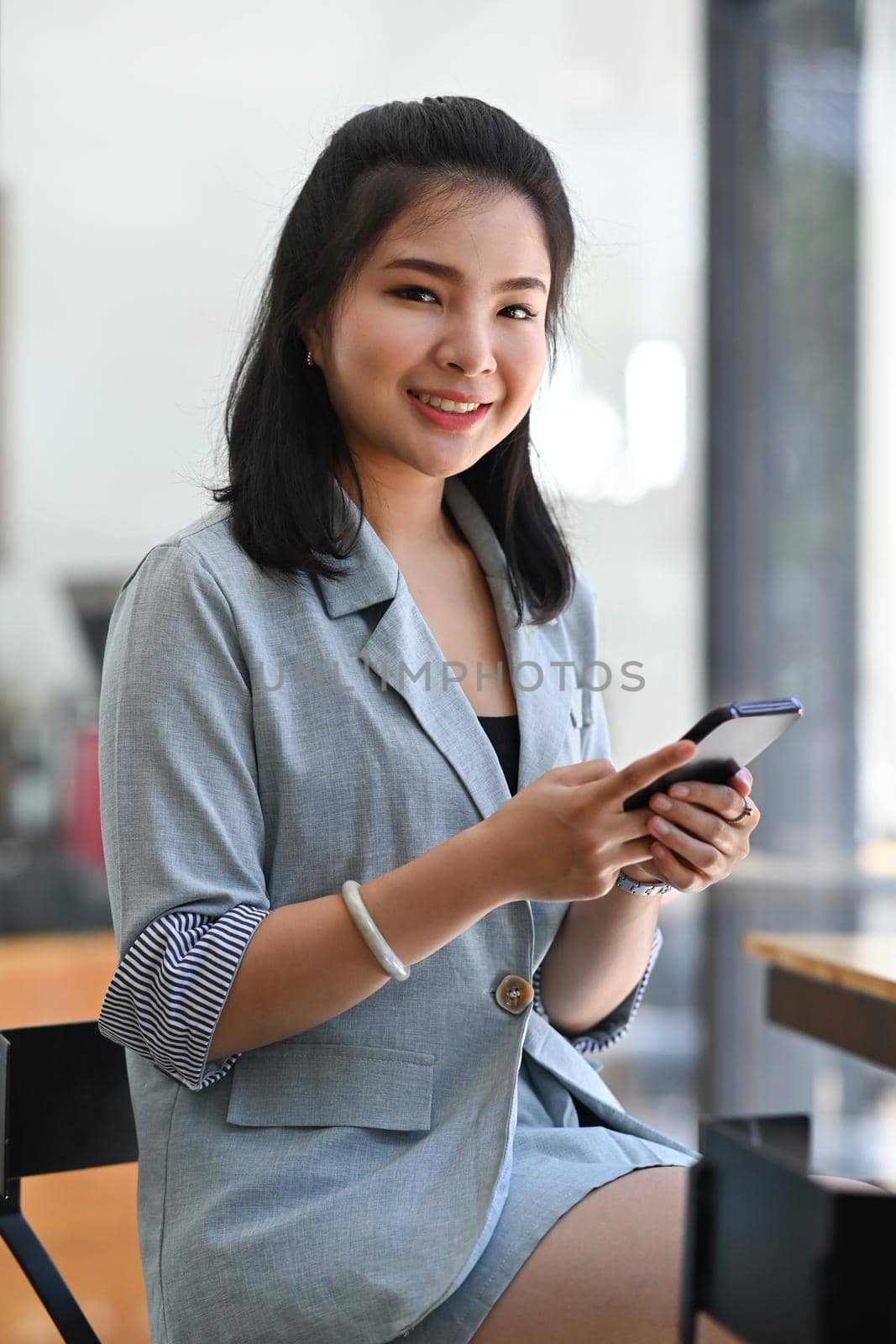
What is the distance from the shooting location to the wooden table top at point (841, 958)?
1.41 m

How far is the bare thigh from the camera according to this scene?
0.96m

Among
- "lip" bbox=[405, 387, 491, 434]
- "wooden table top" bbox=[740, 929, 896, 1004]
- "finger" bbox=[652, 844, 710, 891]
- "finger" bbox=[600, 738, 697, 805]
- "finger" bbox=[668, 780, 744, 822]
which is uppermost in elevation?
"lip" bbox=[405, 387, 491, 434]

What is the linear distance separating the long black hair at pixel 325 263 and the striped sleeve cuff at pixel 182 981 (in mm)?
306

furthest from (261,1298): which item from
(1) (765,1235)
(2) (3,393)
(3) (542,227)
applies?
(2) (3,393)

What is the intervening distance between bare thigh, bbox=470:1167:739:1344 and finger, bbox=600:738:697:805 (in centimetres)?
32

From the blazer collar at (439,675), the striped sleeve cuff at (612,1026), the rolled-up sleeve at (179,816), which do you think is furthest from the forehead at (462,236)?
the striped sleeve cuff at (612,1026)

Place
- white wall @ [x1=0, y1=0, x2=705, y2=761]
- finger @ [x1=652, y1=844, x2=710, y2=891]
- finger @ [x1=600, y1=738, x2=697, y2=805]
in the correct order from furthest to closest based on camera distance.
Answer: white wall @ [x1=0, y1=0, x2=705, y2=761] < finger @ [x1=652, y1=844, x2=710, y2=891] < finger @ [x1=600, y1=738, x2=697, y2=805]

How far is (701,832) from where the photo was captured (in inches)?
40.8

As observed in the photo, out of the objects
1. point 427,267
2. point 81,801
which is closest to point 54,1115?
point 427,267

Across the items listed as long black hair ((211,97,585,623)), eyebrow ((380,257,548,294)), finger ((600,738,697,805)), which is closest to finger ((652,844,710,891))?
finger ((600,738,697,805))

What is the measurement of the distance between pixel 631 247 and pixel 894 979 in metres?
1.98

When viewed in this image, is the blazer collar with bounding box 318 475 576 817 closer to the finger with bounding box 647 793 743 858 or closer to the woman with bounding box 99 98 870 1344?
the woman with bounding box 99 98 870 1344

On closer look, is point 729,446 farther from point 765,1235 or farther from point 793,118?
point 765,1235

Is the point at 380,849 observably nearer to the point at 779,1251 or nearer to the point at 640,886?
the point at 640,886
